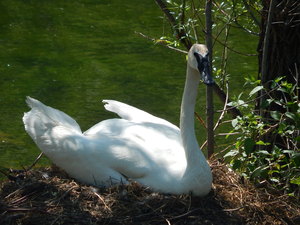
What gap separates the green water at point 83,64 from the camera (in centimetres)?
1131

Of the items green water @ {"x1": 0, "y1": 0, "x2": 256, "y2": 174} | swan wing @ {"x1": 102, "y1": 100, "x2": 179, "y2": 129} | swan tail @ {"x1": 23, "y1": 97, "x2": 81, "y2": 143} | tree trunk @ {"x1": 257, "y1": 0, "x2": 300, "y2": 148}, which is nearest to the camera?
tree trunk @ {"x1": 257, "y1": 0, "x2": 300, "y2": 148}

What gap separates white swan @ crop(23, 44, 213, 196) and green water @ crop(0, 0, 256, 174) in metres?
2.88

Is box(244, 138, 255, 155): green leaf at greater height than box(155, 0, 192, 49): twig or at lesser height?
lesser

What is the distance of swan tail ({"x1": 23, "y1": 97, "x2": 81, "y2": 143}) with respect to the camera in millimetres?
6871

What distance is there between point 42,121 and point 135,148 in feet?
3.44

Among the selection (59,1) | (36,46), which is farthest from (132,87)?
(59,1)

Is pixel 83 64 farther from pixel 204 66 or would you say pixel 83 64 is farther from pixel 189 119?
pixel 204 66

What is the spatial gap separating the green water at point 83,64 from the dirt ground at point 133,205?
3.52m

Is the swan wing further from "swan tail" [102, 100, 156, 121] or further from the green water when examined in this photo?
the green water

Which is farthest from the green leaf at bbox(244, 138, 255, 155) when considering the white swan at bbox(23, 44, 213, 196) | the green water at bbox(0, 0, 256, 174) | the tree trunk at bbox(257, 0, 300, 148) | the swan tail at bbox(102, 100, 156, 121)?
the green water at bbox(0, 0, 256, 174)

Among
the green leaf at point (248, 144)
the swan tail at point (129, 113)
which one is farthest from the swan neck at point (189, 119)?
the swan tail at point (129, 113)

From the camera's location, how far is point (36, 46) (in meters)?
14.2

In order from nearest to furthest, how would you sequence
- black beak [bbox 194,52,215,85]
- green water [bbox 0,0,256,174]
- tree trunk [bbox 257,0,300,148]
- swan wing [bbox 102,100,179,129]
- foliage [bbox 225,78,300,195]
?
black beak [bbox 194,52,215,85]
foliage [bbox 225,78,300,195]
tree trunk [bbox 257,0,300,148]
swan wing [bbox 102,100,179,129]
green water [bbox 0,0,256,174]

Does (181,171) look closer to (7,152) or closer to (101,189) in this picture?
(101,189)
